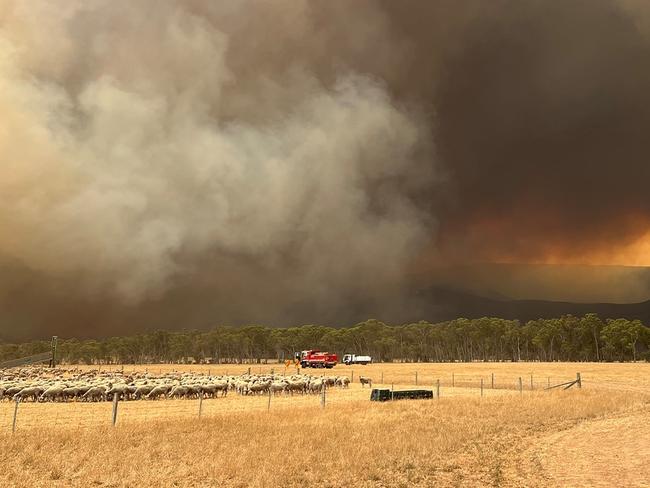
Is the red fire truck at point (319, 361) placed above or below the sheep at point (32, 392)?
above

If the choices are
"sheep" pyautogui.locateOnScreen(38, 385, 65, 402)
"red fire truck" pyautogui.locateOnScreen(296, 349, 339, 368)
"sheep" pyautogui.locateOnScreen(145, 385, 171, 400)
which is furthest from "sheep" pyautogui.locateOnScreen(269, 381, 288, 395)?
"red fire truck" pyautogui.locateOnScreen(296, 349, 339, 368)

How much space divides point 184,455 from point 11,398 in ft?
109

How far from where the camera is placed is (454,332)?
640 feet

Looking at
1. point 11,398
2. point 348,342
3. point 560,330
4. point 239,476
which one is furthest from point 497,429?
point 348,342

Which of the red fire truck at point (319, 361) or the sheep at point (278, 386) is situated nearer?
the sheep at point (278, 386)

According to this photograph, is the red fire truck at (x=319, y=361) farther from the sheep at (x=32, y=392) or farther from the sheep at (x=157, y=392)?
the sheep at (x=32, y=392)

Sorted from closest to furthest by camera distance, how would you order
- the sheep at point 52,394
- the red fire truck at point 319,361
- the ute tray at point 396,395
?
the ute tray at point 396,395 < the sheep at point 52,394 < the red fire truck at point 319,361

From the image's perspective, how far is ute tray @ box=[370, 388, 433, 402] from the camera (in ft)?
123

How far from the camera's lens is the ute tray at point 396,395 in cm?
3741

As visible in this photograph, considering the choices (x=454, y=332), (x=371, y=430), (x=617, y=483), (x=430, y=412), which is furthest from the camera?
(x=454, y=332)

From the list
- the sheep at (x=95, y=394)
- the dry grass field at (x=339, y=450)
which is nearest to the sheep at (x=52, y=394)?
the sheep at (x=95, y=394)

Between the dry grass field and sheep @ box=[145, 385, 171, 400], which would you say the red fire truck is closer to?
sheep @ box=[145, 385, 171, 400]

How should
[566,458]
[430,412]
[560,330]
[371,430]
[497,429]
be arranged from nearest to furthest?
1. [566,458]
2. [371,430]
3. [497,429]
4. [430,412]
5. [560,330]

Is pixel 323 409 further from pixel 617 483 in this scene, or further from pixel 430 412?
pixel 617 483
